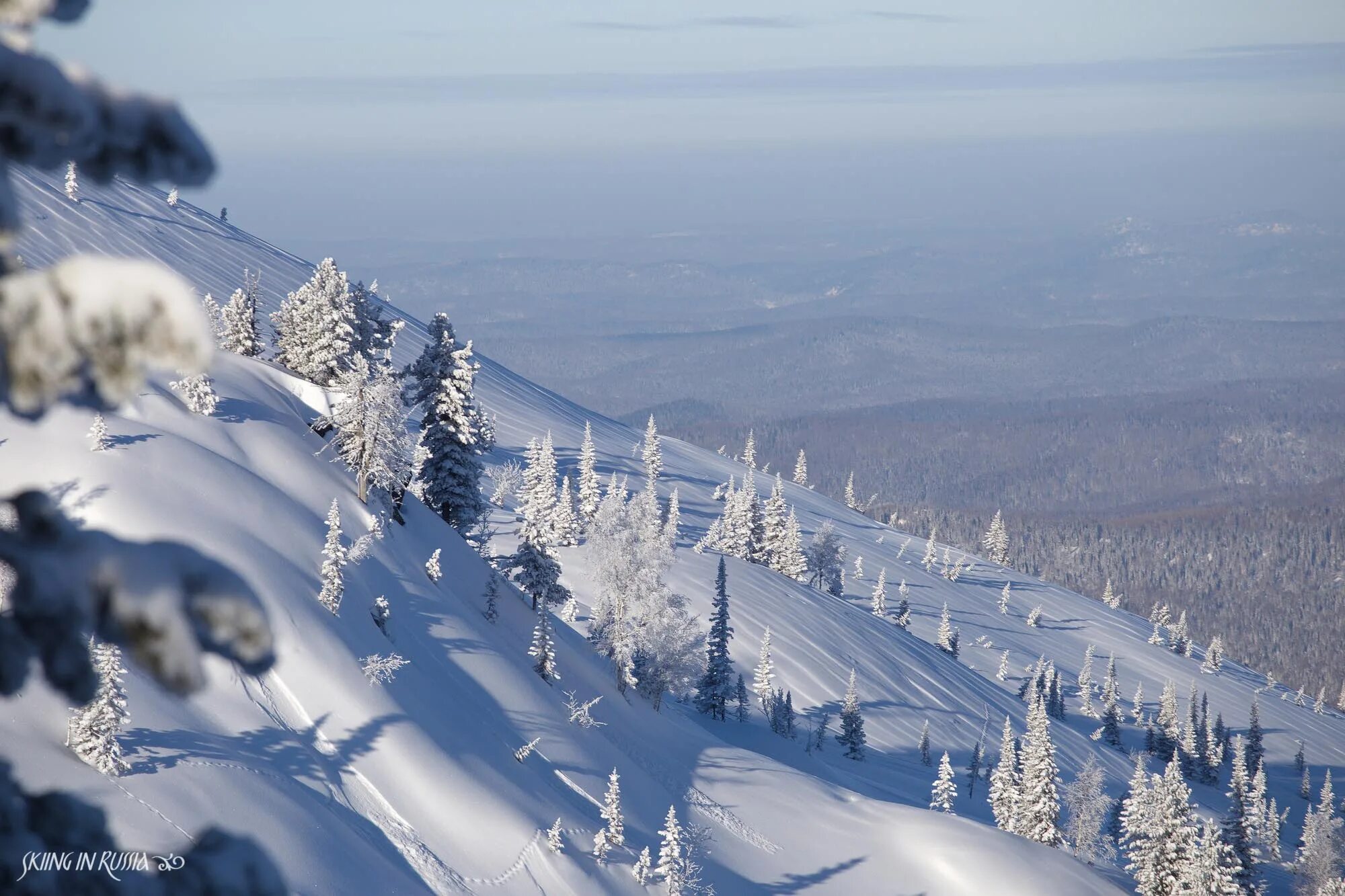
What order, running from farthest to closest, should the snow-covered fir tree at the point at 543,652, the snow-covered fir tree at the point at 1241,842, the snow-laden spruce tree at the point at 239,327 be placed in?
the snow-covered fir tree at the point at 1241,842
the snow-laden spruce tree at the point at 239,327
the snow-covered fir tree at the point at 543,652

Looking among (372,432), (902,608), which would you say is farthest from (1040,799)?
(902,608)

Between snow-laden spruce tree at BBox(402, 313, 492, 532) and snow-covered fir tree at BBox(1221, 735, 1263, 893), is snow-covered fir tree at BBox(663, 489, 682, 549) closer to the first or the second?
snow-laden spruce tree at BBox(402, 313, 492, 532)

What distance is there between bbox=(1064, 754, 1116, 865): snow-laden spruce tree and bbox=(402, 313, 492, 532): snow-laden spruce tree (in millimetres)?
39456

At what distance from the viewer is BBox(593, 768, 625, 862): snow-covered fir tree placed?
28.3 m

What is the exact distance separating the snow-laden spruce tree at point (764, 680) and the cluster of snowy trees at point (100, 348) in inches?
2574

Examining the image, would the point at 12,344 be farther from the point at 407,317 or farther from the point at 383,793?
the point at 407,317

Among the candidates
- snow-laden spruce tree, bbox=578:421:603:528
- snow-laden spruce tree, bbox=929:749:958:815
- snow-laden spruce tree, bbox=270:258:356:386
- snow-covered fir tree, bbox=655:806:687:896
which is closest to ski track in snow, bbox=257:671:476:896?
snow-covered fir tree, bbox=655:806:687:896

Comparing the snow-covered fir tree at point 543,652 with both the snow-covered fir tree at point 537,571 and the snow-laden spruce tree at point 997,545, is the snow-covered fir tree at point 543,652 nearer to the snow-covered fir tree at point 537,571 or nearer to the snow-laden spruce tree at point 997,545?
the snow-covered fir tree at point 537,571

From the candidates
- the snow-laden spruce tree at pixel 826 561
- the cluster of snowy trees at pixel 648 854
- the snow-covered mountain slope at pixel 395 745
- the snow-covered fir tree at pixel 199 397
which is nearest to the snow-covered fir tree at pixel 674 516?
the snow-covered mountain slope at pixel 395 745

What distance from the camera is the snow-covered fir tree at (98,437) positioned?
26062 mm

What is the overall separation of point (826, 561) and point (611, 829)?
74534mm

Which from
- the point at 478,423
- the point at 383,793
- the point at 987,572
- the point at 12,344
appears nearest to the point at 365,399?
the point at 478,423

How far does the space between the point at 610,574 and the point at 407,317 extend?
13292cm

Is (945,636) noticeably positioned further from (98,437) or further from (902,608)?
(98,437)
